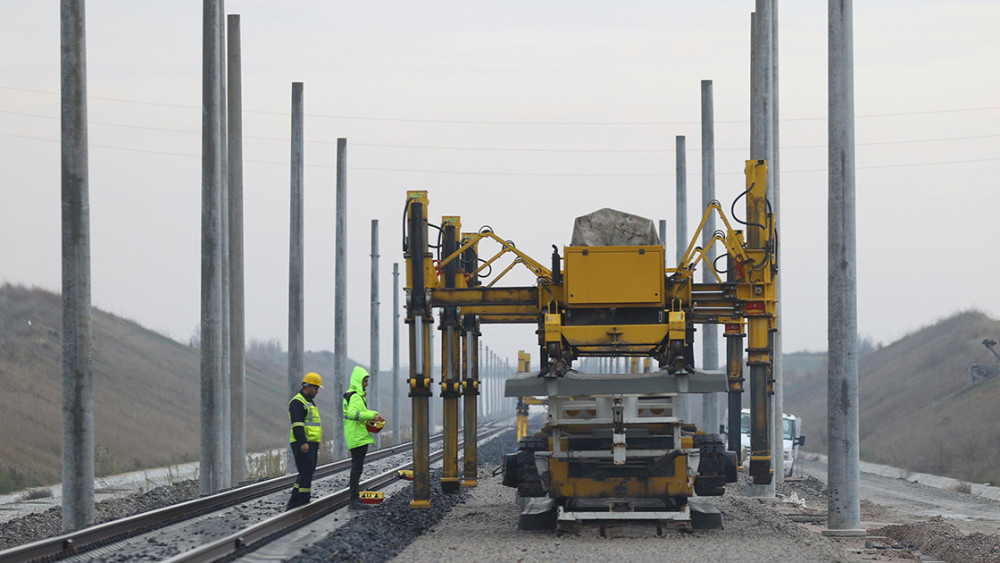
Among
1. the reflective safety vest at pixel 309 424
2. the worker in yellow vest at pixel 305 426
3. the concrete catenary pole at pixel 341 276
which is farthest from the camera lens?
the concrete catenary pole at pixel 341 276

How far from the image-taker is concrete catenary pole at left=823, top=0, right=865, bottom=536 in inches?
744

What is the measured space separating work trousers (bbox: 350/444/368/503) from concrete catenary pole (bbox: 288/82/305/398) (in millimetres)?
15794

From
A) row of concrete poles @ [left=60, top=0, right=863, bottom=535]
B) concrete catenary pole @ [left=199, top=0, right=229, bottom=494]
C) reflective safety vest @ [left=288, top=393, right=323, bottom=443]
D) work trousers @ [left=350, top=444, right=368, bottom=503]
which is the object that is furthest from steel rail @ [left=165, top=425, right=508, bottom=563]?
concrete catenary pole @ [left=199, top=0, right=229, bottom=494]

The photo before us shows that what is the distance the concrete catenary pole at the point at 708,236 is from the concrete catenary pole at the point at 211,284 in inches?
541

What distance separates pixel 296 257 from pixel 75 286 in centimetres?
1801

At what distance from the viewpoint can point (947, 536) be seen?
65.9 feet

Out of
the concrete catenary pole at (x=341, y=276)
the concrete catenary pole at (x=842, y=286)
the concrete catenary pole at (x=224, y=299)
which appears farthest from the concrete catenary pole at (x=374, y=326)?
the concrete catenary pole at (x=842, y=286)

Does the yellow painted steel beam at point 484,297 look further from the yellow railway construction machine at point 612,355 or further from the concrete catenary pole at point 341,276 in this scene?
the concrete catenary pole at point 341,276

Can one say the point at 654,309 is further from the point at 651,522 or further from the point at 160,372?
the point at 160,372

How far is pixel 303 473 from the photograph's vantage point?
20047 millimetres

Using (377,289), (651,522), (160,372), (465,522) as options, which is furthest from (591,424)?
(160,372)

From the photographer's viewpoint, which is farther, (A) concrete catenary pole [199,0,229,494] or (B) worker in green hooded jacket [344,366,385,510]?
(A) concrete catenary pole [199,0,229,494]

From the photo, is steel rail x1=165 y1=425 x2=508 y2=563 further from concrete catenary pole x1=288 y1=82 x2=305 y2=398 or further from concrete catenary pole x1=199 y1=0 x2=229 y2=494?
concrete catenary pole x1=288 y1=82 x2=305 y2=398

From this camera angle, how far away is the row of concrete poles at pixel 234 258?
1905cm
